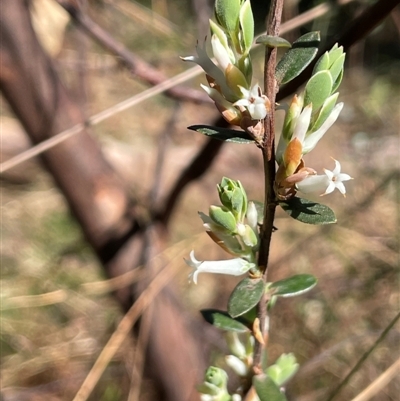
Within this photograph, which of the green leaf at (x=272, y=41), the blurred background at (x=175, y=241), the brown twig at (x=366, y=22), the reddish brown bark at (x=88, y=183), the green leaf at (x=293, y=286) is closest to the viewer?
the green leaf at (x=272, y=41)

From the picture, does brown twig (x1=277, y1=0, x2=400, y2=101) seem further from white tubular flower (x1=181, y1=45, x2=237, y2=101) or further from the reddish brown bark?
the reddish brown bark

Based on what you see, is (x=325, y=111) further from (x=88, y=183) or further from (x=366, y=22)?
(x=88, y=183)

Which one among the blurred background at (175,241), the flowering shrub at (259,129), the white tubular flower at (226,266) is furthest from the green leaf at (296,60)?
the blurred background at (175,241)

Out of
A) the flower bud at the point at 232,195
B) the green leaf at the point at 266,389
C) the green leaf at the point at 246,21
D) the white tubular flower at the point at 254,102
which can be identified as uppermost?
the green leaf at the point at 246,21

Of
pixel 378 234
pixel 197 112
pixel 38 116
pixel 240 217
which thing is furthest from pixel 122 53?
pixel 197 112

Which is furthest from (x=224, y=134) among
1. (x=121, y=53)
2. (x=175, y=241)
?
(x=175, y=241)

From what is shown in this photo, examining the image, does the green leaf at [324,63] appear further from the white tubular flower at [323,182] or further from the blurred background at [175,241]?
the blurred background at [175,241]

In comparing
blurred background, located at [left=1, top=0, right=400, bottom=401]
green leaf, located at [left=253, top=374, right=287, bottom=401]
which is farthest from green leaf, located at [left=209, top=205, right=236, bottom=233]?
blurred background, located at [left=1, top=0, right=400, bottom=401]
